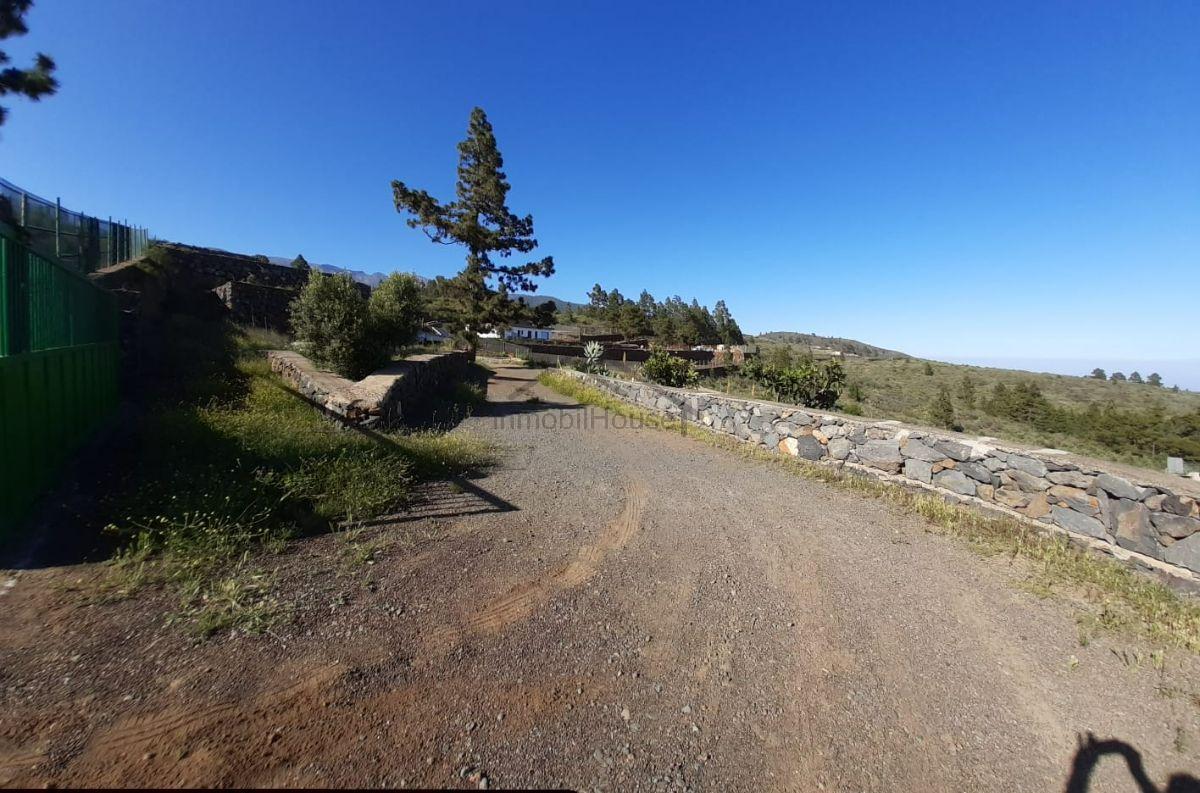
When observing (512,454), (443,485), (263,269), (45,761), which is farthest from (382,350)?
(263,269)

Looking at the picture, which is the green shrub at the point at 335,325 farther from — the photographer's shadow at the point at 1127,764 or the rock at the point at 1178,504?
the rock at the point at 1178,504

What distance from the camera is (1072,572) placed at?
13.0ft

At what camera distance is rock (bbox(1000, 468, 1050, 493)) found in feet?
15.6

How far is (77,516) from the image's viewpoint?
3.84 meters

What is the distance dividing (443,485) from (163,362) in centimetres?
837

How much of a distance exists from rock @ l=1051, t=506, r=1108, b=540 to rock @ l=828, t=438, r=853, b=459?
93.1 inches

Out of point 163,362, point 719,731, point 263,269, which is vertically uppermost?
point 263,269

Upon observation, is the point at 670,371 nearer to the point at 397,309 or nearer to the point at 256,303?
the point at 397,309

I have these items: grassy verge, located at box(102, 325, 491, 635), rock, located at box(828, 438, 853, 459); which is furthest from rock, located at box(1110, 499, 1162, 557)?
grassy verge, located at box(102, 325, 491, 635)

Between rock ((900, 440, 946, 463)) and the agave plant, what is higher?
the agave plant

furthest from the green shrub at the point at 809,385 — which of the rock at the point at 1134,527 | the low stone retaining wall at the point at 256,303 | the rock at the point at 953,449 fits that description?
the low stone retaining wall at the point at 256,303

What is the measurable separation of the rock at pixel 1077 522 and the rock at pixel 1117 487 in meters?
0.31

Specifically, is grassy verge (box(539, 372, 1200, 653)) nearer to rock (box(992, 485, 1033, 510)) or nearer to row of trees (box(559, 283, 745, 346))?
rock (box(992, 485, 1033, 510))

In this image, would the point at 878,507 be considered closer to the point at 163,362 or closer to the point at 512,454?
the point at 512,454
